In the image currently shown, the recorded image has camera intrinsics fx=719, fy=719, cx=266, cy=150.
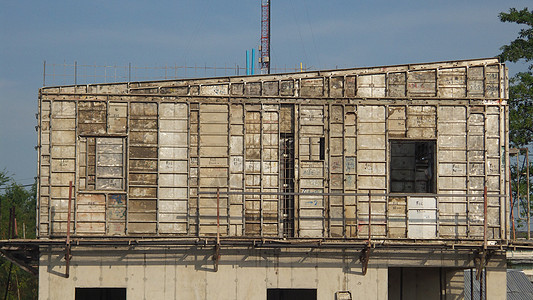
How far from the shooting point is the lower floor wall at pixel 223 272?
27.4 m

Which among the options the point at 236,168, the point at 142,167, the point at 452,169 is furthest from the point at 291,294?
the point at 142,167

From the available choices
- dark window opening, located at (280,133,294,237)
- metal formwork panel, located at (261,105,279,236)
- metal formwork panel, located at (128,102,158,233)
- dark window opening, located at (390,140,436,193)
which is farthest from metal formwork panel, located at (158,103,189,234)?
dark window opening, located at (390,140,436,193)

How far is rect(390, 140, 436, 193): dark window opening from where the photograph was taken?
1246 inches

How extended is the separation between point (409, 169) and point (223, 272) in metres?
10.2

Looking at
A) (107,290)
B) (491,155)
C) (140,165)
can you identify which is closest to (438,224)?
(491,155)

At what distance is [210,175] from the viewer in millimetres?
28109

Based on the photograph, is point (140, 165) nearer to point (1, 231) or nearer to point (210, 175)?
point (210, 175)

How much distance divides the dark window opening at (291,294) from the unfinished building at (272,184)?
702 cm

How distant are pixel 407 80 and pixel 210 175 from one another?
882cm

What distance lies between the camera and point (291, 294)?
1379 inches

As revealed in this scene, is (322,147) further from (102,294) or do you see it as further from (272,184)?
(102,294)

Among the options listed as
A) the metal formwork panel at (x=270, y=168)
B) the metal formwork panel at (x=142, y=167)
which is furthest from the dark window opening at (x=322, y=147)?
the metal formwork panel at (x=142, y=167)

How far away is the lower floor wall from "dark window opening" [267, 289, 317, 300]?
6.86 metres

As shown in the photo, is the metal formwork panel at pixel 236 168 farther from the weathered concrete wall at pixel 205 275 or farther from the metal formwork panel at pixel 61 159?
the metal formwork panel at pixel 61 159
